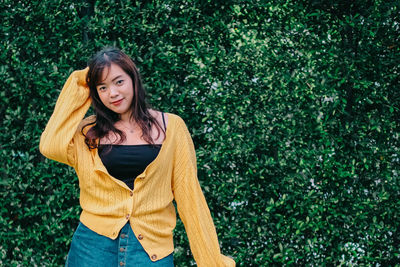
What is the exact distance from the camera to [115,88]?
2.33 metres

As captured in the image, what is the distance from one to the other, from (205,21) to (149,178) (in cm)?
172

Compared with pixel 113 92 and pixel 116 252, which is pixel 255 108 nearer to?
pixel 113 92

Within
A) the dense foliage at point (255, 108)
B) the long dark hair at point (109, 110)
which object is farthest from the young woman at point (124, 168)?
the dense foliage at point (255, 108)

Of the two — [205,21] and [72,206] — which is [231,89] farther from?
[72,206]

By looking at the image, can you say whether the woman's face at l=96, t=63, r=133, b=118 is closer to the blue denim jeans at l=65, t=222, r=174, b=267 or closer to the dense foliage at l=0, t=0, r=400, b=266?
the blue denim jeans at l=65, t=222, r=174, b=267

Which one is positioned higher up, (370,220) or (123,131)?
(123,131)

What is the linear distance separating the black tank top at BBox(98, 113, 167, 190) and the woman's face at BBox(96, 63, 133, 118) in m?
0.22

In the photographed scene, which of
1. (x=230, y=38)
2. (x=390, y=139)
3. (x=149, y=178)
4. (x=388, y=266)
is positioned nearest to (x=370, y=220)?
(x=388, y=266)

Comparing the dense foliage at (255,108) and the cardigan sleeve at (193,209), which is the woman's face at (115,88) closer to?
the cardigan sleeve at (193,209)

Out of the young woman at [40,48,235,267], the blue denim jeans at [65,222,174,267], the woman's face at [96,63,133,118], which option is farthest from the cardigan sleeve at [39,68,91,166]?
the blue denim jeans at [65,222,174,267]

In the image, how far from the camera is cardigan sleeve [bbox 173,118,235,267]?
2422mm

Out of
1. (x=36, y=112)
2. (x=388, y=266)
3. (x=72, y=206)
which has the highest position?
(x=36, y=112)

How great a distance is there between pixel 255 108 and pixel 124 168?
1.54 metres

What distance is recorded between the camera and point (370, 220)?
3.53 m
